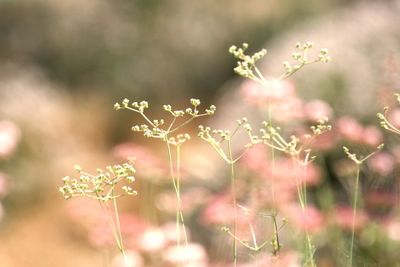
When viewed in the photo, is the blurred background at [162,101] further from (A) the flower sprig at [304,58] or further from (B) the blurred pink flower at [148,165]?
(A) the flower sprig at [304,58]

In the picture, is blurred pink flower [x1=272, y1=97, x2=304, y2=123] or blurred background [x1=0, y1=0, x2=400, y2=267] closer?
blurred pink flower [x1=272, y1=97, x2=304, y2=123]

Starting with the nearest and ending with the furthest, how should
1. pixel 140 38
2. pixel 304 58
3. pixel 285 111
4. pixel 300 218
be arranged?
pixel 304 58 < pixel 285 111 < pixel 300 218 < pixel 140 38

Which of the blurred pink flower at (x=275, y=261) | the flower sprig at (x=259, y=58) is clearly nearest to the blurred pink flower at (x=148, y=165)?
the blurred pink flower at (x=275, y=261)

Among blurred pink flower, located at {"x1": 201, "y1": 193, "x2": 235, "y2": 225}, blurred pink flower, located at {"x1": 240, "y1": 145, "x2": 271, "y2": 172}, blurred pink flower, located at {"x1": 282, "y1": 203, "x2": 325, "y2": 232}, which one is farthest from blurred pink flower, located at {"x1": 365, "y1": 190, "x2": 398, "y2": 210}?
blurred pink flower, located at {"x1": 201, "y1": 193, "x2": 235, "y2": 225}

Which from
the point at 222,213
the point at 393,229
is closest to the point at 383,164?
the point at 393,229

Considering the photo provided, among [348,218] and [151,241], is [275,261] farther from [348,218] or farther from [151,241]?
[348,218]

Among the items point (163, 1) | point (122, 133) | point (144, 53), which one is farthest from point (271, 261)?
point (163, 1)

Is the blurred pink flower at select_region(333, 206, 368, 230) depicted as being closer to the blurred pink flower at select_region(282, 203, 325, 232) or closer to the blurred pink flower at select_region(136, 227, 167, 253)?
the blurred pink flower at select_region(282, 203, 325, 232)
